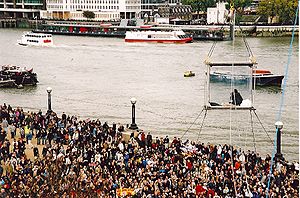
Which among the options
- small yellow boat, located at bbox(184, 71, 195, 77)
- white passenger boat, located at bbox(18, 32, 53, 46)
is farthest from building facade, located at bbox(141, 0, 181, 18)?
small yellow boat, located at bbox(184, 71, 195, 77)

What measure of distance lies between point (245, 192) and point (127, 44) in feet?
208

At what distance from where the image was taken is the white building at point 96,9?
112 meters

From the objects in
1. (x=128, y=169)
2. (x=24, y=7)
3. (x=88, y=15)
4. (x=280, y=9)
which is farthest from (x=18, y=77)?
(x=24, y=7)

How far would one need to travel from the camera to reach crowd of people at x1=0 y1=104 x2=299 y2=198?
14523mm

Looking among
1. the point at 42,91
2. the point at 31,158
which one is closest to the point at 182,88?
the point at 42,91

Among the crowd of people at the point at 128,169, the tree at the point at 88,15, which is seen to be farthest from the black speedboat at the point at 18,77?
the tree at the point at 88,15

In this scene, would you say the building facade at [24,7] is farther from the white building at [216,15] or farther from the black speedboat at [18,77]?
the black speedboat at [18,77]

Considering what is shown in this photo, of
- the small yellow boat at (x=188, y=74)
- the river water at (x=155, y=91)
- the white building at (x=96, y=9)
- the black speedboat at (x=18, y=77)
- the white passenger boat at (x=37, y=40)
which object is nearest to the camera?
the river water at (x=155, y=91)

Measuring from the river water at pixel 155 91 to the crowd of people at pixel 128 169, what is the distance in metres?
2.27

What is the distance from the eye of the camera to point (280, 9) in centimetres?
9288

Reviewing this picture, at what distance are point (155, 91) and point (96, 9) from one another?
253 feet

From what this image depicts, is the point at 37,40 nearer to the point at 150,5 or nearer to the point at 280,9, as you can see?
the point at 280,9

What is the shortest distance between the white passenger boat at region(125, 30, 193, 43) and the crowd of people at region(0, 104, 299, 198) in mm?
58415

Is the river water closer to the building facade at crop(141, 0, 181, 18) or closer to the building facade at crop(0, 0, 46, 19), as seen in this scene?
the building facade at crop(141, 0, 181, 18)
